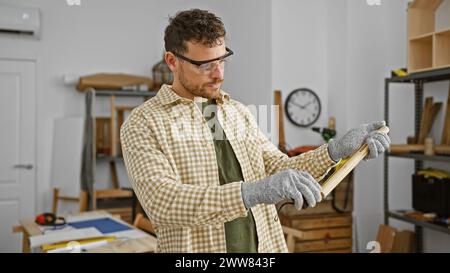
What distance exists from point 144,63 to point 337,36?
206cm

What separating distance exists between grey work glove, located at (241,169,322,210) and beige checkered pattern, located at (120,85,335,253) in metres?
0.01

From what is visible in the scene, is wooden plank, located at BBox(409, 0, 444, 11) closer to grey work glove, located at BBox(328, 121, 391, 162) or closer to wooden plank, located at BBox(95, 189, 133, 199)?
grey work glove, located at BBox(328, 121, 391, 162)

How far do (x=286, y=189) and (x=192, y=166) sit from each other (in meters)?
0.16

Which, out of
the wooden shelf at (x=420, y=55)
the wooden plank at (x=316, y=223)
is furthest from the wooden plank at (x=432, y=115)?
the wooden plank at (x=316, y=223)

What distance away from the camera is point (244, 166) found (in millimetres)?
613

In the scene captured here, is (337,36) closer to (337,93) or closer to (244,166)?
(337,93)

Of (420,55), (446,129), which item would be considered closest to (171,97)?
(420,55)

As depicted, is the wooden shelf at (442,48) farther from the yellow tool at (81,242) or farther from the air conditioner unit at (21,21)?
the air conditioner unit at (21,21)

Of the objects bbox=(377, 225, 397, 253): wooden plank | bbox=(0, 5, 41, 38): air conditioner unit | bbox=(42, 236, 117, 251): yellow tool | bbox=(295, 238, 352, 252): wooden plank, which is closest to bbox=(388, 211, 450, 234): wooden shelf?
bbox=(377, 225, 397, 253): wooden plank

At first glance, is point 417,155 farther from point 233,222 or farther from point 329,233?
point 233,222

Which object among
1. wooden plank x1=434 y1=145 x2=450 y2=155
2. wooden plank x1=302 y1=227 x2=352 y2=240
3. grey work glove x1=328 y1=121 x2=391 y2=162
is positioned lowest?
wooden plank x1=302 y1=227 x2=352 y2=240

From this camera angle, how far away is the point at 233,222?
61 centimetres

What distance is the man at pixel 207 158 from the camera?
19.2 inches

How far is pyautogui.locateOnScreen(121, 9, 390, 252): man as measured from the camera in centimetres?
49
